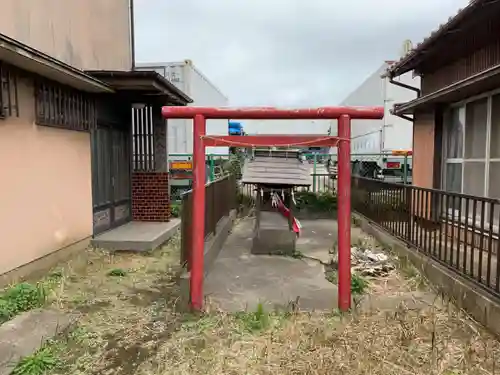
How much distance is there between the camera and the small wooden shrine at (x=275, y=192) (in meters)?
6.78

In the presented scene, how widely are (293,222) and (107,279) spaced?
3.05 m

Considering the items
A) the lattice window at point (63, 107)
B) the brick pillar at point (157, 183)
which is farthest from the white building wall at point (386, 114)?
the lattice window at point (63, 107)

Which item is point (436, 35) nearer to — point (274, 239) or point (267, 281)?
point (274, 239)

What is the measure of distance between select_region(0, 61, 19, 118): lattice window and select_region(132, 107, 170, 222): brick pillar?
13.8 feet

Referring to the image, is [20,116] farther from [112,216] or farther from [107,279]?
[112,216]

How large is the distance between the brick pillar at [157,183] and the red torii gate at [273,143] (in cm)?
518

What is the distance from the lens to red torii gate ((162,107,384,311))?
14.7 feet

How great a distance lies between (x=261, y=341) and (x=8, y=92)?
4.21 m

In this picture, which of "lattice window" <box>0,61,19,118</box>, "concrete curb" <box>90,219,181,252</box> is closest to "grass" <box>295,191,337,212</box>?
"concrete curb" <box>90,219,181,252</box>

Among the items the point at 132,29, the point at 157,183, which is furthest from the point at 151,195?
the point at 132,29

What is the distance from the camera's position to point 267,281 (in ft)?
18.9

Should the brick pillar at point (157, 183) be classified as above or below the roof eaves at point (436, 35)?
below

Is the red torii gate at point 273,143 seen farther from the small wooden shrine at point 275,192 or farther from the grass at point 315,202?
the grass at point 315,202

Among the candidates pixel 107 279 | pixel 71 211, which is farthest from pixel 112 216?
pixel 107 279
